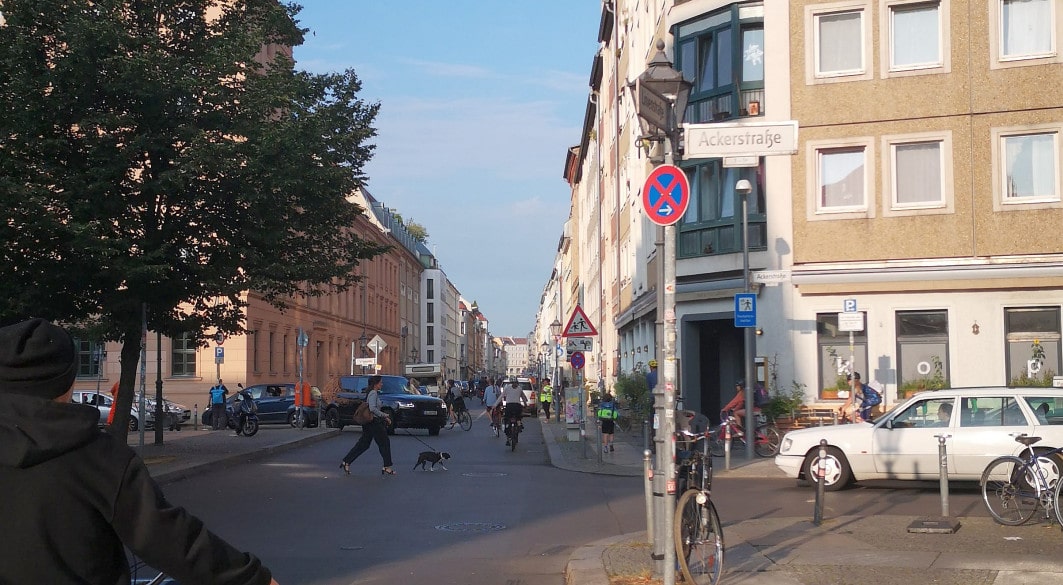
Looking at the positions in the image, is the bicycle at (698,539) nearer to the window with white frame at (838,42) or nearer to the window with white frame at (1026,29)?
the window with white frame at (838,42)

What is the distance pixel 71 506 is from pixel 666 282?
576 cm

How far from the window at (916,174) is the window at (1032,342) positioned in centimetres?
285

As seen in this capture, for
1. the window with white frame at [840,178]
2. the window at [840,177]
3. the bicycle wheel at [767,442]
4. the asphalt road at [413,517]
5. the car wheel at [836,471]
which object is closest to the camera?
the asphalt road at [413,517]

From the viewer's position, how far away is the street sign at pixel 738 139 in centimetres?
830

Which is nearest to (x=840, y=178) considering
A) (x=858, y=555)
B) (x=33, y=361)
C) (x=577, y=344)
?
(x=577, y=344)

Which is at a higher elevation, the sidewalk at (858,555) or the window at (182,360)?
the window at (182,360)

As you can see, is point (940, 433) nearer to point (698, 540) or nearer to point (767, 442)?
point (767, 442)

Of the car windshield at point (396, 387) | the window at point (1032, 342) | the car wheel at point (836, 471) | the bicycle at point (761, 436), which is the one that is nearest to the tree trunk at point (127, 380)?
the bicycle at point (761, 436)

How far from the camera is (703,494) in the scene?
8719mm

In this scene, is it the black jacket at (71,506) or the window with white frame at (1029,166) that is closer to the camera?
the black jacket at (71,506)

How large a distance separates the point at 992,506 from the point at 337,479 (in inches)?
445

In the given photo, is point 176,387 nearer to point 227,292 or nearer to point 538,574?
point 227,292

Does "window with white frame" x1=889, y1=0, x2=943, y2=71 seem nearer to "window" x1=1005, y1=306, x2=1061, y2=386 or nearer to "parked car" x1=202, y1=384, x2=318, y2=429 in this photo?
"window" x1=1005, y1=306, x2=1061, y2=386

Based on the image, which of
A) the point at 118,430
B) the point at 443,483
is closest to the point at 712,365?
the point at 443,483
